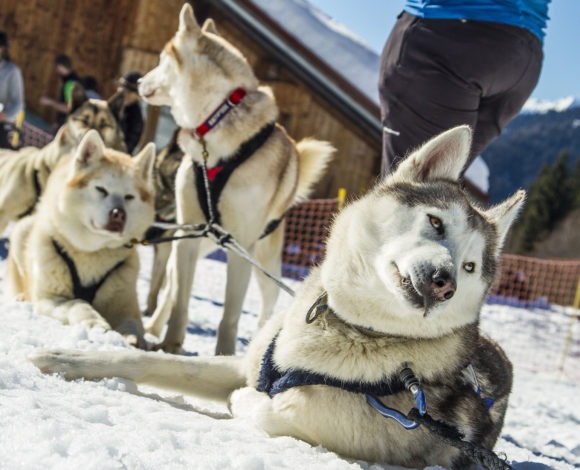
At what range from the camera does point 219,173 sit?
3012 mm

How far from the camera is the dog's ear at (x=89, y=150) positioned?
3.07 meters

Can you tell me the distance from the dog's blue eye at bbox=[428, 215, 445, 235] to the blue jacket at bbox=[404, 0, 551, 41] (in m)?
1.10

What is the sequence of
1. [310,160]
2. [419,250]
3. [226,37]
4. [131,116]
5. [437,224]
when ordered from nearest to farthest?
[419,250] < [437,224] < [310,160] < [131,116] < [226,37]

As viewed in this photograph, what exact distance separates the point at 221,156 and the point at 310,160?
938mm

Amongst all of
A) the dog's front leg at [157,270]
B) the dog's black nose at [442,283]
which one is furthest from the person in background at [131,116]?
the dog's black nose at [442,283]

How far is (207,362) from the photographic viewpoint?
6.33 ft

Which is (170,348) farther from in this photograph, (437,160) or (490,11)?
(490,11)

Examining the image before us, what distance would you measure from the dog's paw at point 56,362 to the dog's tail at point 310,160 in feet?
7.30

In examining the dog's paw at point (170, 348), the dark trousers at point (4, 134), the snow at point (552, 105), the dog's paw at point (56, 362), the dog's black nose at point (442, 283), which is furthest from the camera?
the snow at point (552, 105)

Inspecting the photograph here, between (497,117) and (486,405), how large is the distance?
1.37m

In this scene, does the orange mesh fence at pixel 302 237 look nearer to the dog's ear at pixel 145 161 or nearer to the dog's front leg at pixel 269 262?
the dog's front leg at pixel 269 262

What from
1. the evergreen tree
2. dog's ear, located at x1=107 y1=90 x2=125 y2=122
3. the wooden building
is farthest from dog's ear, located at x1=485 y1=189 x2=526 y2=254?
the evergreen tree

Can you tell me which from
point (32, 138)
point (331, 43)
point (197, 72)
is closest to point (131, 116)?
point (197, 72)

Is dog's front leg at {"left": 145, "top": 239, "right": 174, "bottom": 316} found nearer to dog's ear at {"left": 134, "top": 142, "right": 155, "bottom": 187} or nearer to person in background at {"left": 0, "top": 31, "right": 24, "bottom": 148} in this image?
dog's ear at {"left": 134, "top": 142, "right": 155, "bottom": 187}
